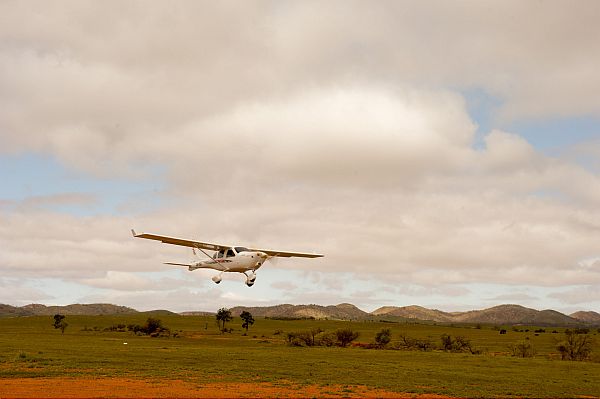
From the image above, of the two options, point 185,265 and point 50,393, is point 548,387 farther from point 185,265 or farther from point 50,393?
point 50,393

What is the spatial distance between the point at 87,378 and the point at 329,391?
1760 cm

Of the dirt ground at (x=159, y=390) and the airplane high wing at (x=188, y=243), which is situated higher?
the airplane high wing at (x=188, y=243)

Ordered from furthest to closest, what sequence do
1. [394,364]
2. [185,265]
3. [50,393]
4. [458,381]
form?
[394,364]
[185,265]
[458,381]
[50,393]

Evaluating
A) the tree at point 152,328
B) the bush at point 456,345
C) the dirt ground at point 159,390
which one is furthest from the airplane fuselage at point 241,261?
the tree at point 152,328

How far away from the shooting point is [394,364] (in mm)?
55406

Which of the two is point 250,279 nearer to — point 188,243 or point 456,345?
point 188,243

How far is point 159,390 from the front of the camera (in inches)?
1300

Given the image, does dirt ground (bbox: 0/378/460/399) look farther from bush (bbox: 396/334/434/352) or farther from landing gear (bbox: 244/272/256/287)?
bush (bbox: 396/334/434/352)

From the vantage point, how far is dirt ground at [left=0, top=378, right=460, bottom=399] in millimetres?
30906

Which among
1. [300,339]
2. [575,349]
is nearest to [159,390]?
[300,339]

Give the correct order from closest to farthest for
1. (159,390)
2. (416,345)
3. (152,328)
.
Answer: (159,390), (416,345), (152,328)

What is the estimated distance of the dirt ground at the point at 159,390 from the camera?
30.9 metres

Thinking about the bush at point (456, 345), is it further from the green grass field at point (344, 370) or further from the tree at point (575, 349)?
the green grass field at point (344, 370)

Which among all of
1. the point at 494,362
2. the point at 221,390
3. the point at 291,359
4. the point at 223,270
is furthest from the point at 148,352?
the point at 494,362
